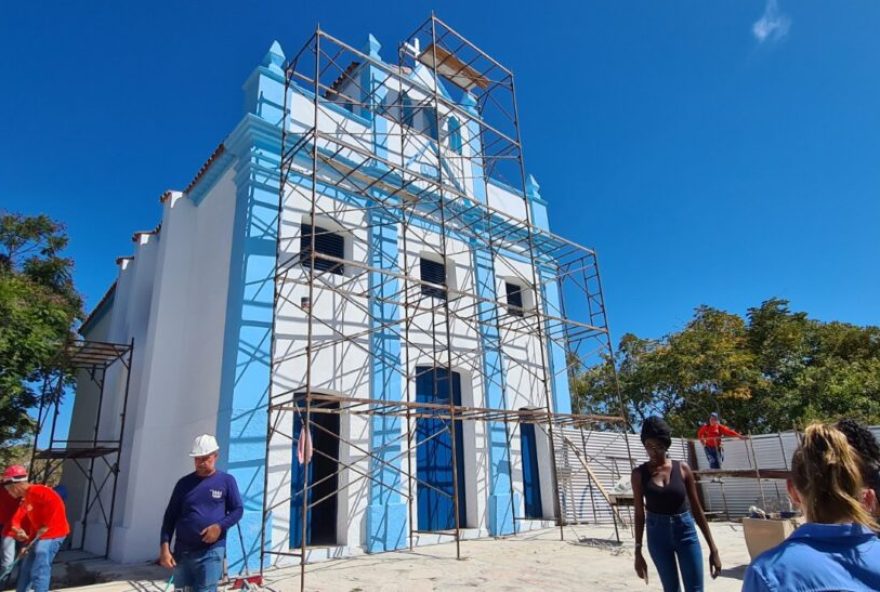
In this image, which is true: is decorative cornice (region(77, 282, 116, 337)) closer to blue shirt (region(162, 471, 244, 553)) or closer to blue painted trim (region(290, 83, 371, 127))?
blue painted trim (region(290, 83, 371, 127))

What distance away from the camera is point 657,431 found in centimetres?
383

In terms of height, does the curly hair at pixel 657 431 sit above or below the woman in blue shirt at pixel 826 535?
above

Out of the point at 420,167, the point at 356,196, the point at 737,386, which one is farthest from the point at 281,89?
the point at 737,386

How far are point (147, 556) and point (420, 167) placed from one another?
9000mm

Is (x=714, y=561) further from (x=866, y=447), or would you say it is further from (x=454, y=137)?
(x=454, y=137)

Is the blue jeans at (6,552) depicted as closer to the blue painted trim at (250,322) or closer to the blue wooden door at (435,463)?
the blue painted trim at (250,322)

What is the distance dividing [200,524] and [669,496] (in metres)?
3.30

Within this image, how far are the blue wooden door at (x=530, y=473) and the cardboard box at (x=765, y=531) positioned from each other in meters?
6.03

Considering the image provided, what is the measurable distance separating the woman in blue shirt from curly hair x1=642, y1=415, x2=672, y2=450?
7.51 feet

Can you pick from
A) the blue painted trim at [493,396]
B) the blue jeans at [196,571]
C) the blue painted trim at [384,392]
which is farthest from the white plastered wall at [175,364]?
the blue painted trim at [493,396]

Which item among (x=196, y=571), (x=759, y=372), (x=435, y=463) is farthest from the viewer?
(x=759, y=372)

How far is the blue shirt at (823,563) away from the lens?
1.21 metres

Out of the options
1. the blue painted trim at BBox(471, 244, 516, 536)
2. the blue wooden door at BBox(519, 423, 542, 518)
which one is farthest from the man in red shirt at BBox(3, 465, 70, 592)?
the blue wooden door at BBox(519, 423, 542, 518)

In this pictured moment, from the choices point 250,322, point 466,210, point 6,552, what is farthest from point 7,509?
point 466,210
